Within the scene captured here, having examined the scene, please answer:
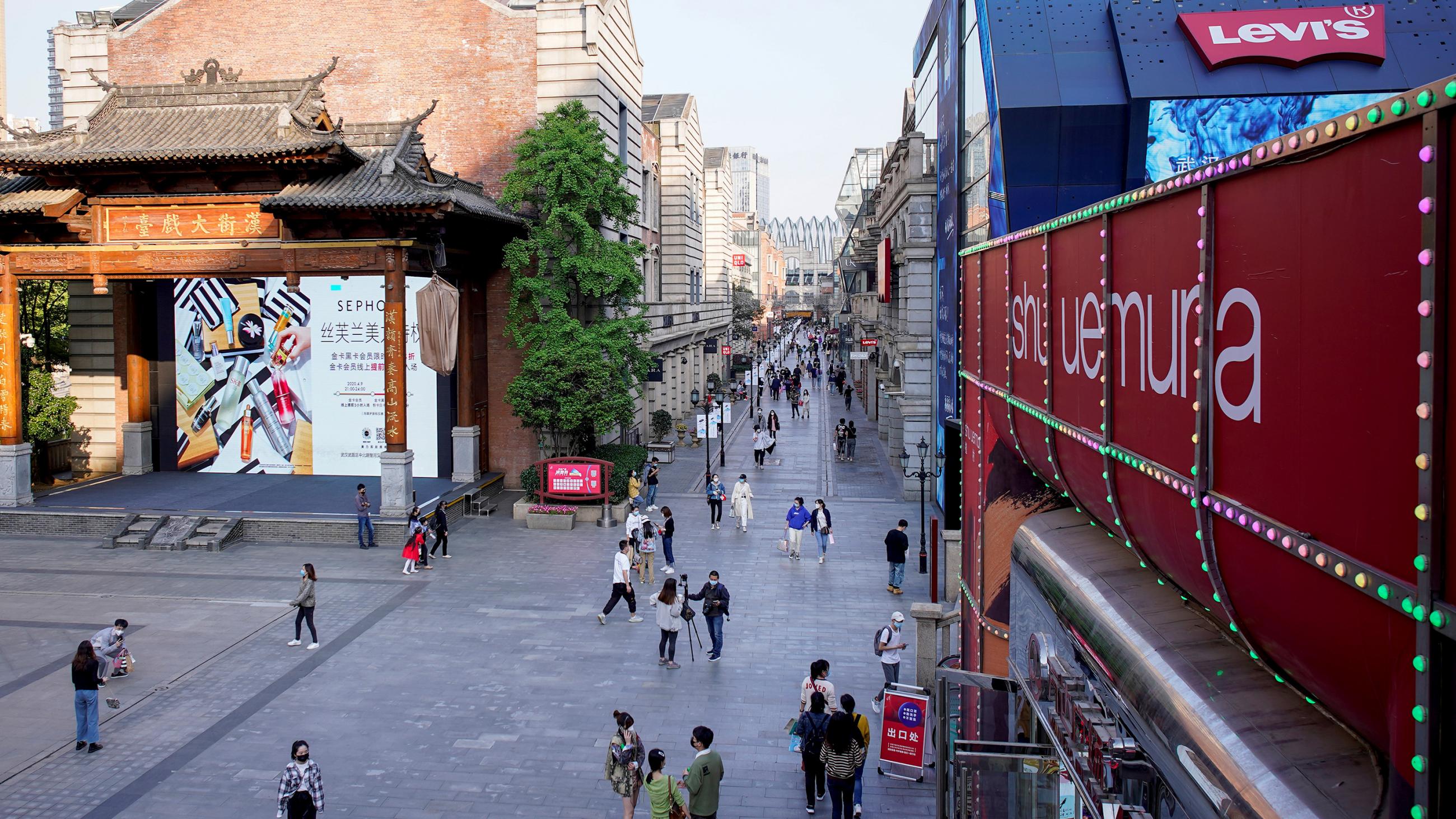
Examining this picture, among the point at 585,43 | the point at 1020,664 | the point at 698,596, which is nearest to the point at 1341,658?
the point at 1020,664

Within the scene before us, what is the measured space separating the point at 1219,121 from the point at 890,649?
835cm

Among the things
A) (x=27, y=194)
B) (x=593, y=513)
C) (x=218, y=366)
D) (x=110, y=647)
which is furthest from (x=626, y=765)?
(x=27, y=194)

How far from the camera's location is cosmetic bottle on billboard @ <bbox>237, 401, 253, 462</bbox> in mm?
29078

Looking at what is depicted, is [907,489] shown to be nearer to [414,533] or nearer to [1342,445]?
[414,533]

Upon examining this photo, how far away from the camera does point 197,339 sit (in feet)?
96.0

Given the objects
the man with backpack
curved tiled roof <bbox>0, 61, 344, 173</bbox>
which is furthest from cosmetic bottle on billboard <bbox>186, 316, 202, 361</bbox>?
the man with backpack

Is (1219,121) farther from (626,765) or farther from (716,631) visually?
(626,765)

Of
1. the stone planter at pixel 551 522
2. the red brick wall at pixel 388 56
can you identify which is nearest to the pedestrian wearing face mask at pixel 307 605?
the stone planter at pixel 551 522

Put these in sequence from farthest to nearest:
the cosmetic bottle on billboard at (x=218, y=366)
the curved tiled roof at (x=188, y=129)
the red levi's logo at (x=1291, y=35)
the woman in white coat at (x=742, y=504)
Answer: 1. the cosmetic bottle on billboard at (x=218, y=366)
2. the woman in white coat at (x=742, y=504)
3. the curved tiled roof at (x=188, y=129)
4. the red levi's logo at (x=1291, y=35)

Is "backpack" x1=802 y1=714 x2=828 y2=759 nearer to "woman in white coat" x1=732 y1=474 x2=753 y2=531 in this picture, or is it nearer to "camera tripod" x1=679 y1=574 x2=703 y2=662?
"camera tripod" x1=679 y1=574 x2=703 y2=662

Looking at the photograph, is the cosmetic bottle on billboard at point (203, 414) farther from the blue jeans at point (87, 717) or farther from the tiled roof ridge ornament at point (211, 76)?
the blue jeans at point (87, 717)

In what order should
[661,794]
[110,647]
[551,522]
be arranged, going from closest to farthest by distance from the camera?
[661,794] < [110,647] < [551,522]

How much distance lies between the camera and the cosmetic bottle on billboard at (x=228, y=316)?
94.9 ft

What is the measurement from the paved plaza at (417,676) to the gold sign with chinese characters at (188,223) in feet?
23.7
